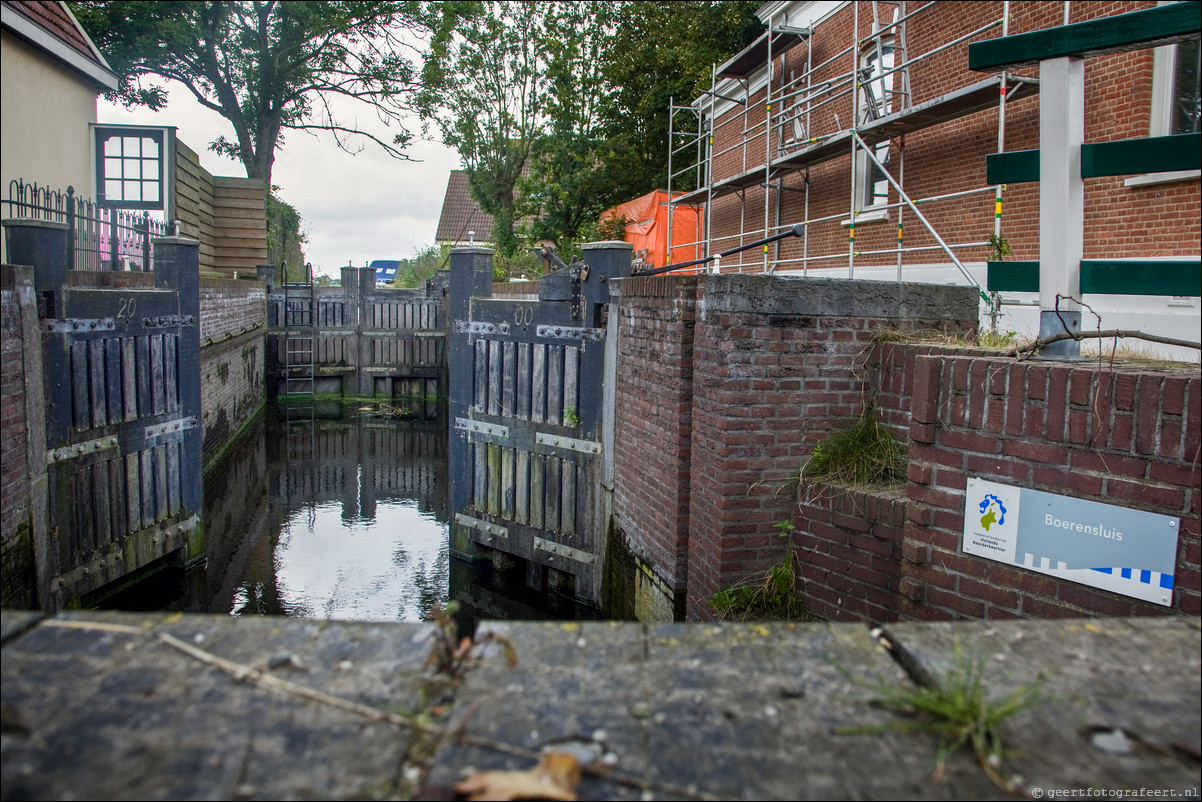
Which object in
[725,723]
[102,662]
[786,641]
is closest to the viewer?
[725,723]

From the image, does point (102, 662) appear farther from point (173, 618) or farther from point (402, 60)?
point (402, 60)

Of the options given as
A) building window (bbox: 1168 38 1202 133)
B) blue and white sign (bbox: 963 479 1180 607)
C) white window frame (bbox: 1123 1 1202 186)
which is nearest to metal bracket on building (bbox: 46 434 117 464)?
blue and white sign (bbox: 963 479 1180 607)

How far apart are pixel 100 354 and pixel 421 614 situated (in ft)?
10.5

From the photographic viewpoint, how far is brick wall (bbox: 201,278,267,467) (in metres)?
11.6

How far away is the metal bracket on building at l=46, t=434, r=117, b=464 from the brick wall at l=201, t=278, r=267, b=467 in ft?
11.3

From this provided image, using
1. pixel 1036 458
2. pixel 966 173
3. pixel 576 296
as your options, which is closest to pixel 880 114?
pixel 966 173

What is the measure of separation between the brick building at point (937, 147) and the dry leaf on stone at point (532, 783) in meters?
6.29

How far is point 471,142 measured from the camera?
26141 mm

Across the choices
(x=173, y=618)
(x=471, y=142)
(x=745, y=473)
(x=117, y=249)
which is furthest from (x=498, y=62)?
(x=173, y=618)

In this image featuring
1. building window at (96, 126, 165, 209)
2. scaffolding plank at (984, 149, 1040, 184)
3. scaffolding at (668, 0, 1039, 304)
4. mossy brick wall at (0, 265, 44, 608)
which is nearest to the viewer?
scaffolding plank at (984, 149, 1040, 184)

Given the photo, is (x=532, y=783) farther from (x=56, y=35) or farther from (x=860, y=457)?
(x=56, y=35)

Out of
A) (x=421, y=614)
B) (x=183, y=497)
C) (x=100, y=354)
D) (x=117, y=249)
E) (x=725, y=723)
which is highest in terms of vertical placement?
(x=117, y=249)

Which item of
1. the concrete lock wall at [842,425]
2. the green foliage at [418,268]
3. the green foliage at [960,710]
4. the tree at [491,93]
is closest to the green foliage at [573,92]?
the tree at [491,93]

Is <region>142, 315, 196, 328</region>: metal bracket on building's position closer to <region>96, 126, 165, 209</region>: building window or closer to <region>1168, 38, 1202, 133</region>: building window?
<region>96, 126, 165, 209</region>: building window
